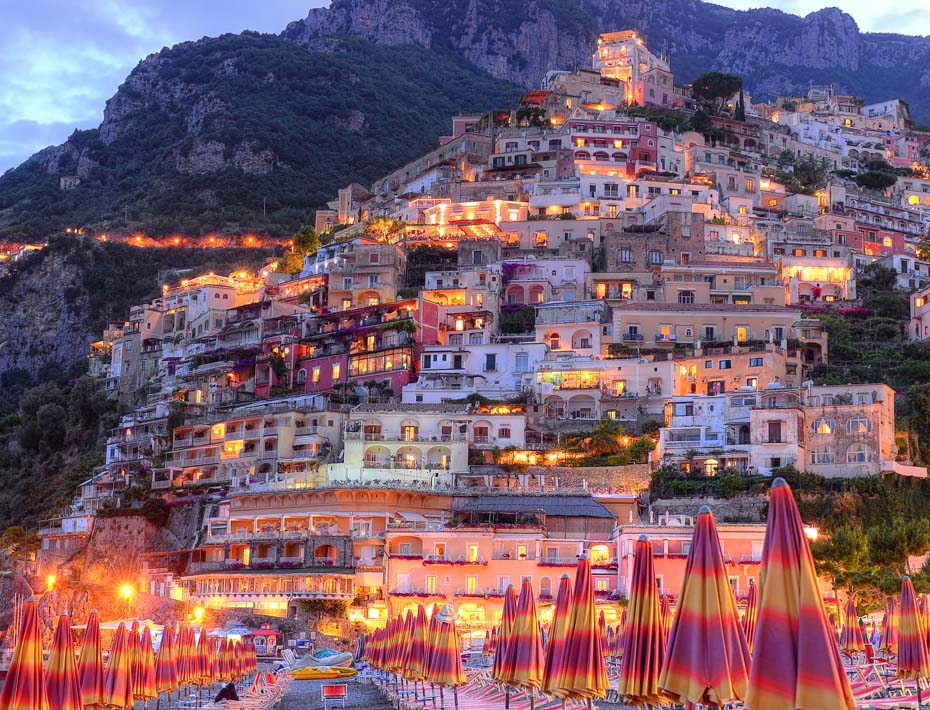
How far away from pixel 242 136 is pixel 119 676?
12577 cm

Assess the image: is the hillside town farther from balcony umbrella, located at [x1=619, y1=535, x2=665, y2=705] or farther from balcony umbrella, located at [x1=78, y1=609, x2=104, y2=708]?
balcony umbrella, located at [x1=619, y1=535, x2=665, y2=705]

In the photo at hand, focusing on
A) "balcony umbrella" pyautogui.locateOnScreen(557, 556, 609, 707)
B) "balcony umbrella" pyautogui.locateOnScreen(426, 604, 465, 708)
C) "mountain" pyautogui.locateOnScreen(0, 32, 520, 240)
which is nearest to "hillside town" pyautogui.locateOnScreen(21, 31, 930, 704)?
"balcony umbrella" pyautogui.locateOnScreen(426, 604, 465, 708)

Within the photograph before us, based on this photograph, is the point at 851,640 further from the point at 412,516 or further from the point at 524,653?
the point at 412,516

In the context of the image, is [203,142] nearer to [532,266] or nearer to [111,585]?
[532,266]

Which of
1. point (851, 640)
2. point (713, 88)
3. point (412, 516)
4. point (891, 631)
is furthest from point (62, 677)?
point (713, 88)

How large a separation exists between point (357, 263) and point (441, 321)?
10.4 metres

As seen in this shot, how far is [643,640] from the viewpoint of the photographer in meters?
15.1

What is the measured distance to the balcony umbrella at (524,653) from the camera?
894 inches

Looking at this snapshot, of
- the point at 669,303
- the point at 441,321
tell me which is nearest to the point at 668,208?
the point at 669,303

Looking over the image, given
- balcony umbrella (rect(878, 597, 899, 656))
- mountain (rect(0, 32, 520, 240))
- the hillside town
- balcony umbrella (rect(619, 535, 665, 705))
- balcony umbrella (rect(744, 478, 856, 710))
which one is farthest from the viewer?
mountain (rect(0, 32, 520, 240))

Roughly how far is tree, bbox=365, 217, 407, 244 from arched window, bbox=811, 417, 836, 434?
40286mm

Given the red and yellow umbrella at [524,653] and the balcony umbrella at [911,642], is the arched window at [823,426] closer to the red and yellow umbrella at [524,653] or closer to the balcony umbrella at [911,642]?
the balcony umbrella at [911,642]

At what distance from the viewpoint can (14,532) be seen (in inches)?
2921

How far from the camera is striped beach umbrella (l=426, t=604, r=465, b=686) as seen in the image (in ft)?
92.9
